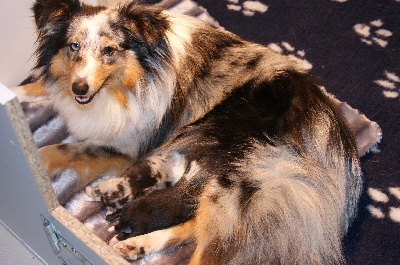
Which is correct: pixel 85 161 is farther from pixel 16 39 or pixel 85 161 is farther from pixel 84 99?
pixel 16 39

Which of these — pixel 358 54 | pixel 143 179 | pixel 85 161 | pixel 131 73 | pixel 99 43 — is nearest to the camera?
pixel 99 43

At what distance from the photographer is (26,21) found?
3215mm

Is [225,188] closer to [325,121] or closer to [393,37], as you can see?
[325,121]

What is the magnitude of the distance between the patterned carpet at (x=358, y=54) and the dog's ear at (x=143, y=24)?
1.32m

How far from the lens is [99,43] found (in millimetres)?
2500

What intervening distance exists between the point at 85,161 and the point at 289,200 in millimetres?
1053

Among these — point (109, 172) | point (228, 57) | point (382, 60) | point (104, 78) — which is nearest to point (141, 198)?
point (109, 172)

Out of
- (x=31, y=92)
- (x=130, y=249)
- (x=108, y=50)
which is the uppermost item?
(x=108, y=50)

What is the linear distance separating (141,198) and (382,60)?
6.26ft

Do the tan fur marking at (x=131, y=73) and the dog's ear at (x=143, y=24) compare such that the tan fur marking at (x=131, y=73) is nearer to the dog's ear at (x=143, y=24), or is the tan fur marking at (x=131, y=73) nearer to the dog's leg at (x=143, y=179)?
the dog's ear at (x=143, y=24)

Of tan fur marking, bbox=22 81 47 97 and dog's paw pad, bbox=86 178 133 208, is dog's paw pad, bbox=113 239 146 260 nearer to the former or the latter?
dog's paw pad, bbox=86 178 133 208

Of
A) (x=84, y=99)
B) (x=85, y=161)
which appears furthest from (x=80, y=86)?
(x=85, y=161)

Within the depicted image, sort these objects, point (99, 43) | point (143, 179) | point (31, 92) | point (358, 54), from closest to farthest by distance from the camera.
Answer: point (99, 43) → point (143, 179) → point (31, 92) → point (358, 54)

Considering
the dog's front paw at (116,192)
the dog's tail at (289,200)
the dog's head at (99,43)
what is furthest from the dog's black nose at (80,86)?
the dog's tail at (289,200)
